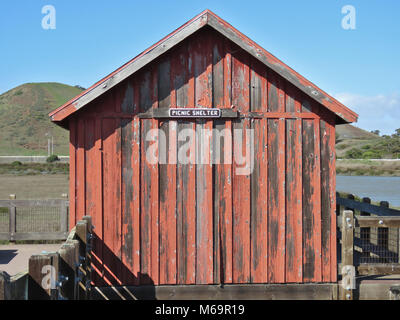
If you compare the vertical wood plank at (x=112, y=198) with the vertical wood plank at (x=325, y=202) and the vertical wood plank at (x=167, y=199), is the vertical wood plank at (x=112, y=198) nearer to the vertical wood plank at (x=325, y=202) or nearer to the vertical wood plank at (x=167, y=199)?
the vertical wood plank at (x=167, y=199)

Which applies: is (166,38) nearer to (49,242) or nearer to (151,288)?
(151,288)

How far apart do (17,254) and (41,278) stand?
8.84 meters

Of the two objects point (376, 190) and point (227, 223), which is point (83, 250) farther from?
point (376, 190)

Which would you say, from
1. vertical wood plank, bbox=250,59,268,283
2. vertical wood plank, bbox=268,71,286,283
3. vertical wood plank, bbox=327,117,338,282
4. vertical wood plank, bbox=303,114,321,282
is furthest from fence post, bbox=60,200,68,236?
vertical wood plank, bbox=327,117,338,282

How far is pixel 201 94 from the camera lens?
7930 millimetres

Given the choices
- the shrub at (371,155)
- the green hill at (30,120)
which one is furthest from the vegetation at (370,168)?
the green hill at (30,120)

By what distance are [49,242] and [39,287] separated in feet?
34.8

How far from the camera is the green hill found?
117375 millimetres

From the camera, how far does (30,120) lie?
134375 millimetres

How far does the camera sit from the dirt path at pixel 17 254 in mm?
10114

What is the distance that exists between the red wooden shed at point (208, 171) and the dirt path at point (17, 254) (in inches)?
130

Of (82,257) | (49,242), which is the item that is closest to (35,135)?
(49,242)

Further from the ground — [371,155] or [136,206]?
[371,155]

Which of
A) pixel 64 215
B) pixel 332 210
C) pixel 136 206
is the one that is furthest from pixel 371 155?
pixel 136 206
